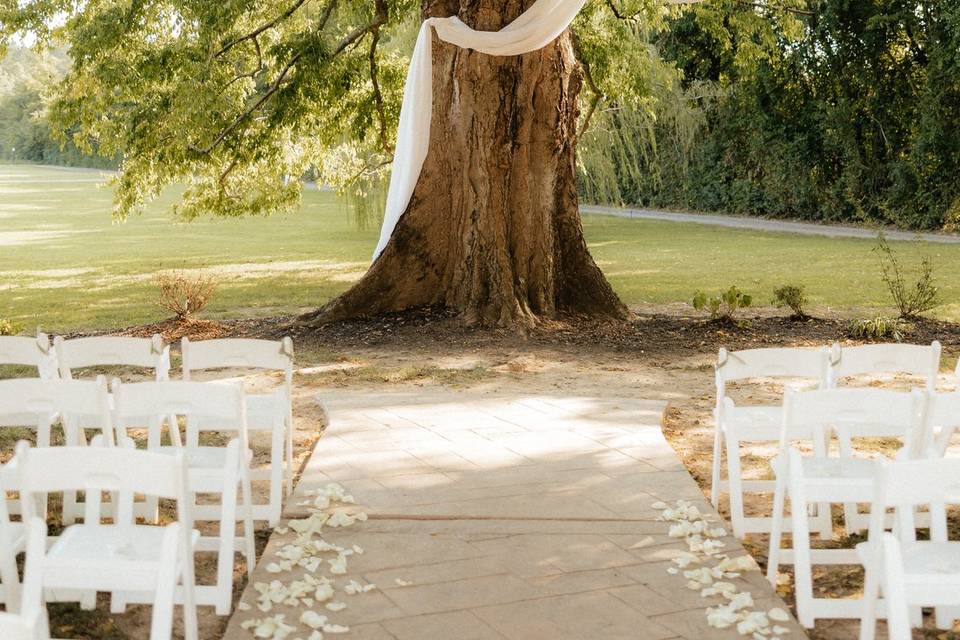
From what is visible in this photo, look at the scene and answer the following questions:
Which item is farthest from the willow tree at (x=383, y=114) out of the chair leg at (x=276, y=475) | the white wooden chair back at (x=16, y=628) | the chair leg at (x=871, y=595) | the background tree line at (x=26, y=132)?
the background tree line at (x=26, y=132)

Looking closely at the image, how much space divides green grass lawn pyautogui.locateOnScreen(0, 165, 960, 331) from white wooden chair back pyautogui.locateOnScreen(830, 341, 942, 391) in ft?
28.0

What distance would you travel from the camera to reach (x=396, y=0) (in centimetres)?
1344

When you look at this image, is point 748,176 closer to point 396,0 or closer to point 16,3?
point 396,0

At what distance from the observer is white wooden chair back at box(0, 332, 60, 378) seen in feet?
18.5

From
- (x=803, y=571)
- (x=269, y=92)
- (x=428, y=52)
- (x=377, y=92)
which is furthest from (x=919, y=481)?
(x=377, y=92)

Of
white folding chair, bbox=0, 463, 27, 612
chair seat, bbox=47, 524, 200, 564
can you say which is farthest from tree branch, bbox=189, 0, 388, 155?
chair seat, bbox=47, 524, 200, 564

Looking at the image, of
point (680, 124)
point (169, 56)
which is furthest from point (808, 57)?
point (169, 56)

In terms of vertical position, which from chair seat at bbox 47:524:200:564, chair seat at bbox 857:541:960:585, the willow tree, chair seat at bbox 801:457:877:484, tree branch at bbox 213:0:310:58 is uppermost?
tree branch at bbox 213:0:310:58

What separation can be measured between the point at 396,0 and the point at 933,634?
10984mm

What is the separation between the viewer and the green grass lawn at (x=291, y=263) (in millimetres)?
15281

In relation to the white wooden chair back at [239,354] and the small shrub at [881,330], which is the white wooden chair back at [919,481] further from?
the small shrub at [881,330]

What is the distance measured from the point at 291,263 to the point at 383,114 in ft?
26.4

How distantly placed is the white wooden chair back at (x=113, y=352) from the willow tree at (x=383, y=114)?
585cm

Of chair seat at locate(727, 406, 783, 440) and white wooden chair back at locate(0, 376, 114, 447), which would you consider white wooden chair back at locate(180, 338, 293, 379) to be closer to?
white wooden chair back at locate(0, 376, 114, 447)
